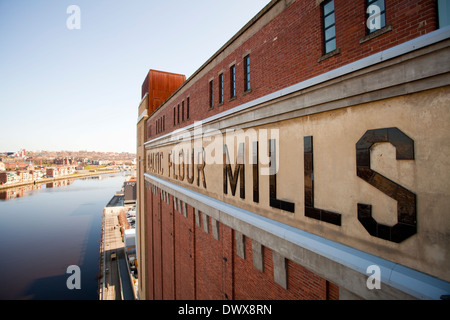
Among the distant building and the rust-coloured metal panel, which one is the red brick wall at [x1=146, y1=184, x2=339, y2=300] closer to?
the rust-coloured metal panel

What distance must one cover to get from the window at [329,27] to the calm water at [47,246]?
49752mm

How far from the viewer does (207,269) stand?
11914mm

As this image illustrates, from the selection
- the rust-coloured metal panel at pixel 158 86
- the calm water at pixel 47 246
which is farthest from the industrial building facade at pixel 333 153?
the calm water at pixel 47 246

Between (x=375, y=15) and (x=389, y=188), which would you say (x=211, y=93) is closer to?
(x=375, y=15)

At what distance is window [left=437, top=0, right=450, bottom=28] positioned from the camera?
3767 millimetres

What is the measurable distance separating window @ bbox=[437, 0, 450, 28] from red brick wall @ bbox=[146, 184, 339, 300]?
18.2 ft

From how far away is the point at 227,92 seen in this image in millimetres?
10039

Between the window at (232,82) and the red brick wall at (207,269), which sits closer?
the red brick wall at (207,269)

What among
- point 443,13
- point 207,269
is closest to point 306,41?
point 443,13

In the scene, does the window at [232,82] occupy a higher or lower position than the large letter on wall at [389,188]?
higher

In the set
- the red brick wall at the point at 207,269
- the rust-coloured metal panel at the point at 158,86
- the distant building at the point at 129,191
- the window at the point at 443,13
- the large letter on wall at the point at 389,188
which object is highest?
the rust-coloured metal panel at the point at 158,86

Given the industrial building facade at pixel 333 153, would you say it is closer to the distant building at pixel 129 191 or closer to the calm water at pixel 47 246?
the calm water at pixel 47 246

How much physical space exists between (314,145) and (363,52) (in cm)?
223

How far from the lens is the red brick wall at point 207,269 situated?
20.6 feet
